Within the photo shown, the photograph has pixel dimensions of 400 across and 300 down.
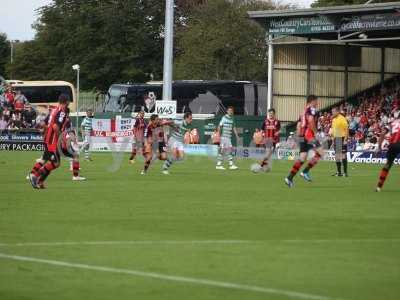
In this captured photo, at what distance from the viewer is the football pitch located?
10141mm

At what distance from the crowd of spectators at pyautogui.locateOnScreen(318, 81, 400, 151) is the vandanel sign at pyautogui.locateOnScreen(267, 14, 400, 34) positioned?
12.6ft

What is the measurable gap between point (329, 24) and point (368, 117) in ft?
15.7

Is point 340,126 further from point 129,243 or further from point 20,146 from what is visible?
point 20,146

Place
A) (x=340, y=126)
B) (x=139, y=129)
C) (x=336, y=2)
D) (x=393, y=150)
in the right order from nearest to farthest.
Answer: (x=393, y=150)
(x=340, y=126)
(x=139, y=129)
(x=336, y=2)

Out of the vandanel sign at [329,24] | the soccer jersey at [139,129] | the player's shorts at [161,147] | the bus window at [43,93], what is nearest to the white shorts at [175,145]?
the player's shorts at [161,147]

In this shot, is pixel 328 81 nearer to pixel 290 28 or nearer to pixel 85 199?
pixel 290 28

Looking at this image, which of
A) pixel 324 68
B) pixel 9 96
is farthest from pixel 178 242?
pixel 9 96

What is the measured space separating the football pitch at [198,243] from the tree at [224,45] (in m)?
53.0

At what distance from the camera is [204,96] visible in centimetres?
6675

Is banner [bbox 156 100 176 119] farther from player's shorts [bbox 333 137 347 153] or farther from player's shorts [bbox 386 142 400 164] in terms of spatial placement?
player's shorts [bbox 386 142 400 164]

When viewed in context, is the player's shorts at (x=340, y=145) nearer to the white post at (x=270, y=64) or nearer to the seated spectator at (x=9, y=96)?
the white post at (x=270, y=64)

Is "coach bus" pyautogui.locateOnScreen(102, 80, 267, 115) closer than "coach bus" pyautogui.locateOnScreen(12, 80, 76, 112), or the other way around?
"coach bus" pyautogui.locateOnScreen(102, 80, 267, 115)

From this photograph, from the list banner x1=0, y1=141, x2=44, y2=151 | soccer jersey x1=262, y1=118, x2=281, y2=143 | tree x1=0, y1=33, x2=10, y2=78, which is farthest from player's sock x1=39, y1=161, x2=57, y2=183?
tree x1=0, y1=33, x2=10, y2=78

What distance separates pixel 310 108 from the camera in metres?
26.5
